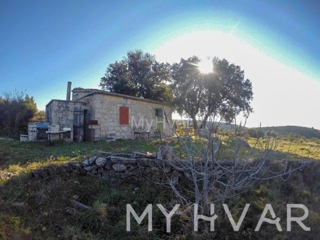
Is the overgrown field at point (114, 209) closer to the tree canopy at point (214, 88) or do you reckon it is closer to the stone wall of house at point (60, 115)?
the stone wall of house at point (60, 115)

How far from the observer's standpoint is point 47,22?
5363mm

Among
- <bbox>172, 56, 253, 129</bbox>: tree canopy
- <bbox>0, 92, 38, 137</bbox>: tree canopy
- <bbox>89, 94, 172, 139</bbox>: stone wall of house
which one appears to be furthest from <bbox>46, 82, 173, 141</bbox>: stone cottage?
<bbox>172, 56, 253, 129</bbox>: tree canopy

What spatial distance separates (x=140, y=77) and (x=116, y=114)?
754cm

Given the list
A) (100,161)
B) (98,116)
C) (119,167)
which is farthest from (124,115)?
(119,167)

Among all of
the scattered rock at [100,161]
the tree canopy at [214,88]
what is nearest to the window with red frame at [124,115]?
the tree canopy at [214,88]

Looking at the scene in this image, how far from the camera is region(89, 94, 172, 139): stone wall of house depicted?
10117 millimetres

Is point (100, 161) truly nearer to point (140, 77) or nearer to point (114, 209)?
point (114, 209)

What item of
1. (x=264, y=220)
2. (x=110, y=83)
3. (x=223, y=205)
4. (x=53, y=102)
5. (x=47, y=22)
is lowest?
(x=264, y=220)

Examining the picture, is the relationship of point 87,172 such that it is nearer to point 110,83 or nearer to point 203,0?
point 203,0

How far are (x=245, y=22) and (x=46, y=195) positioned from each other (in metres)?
5.83

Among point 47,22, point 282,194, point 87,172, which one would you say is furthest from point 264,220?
point 47,22

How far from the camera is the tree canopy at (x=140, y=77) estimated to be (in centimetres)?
1662

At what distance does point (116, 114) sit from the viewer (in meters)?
10.8

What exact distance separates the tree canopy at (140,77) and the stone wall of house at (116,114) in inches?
182
